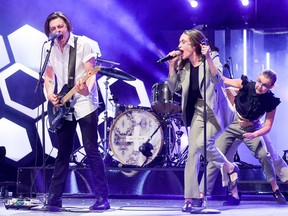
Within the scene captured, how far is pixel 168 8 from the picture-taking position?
414 inches

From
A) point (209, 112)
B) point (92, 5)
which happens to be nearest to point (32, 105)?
point (92, 5)

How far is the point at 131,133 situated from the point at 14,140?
1.90 m

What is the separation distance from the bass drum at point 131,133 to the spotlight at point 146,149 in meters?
0.15

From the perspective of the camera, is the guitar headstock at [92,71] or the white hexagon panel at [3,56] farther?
the white hexagon panel at [3,56]

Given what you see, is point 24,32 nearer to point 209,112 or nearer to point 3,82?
point 3,82

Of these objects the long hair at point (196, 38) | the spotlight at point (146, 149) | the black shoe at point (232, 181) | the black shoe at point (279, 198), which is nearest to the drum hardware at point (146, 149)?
the spotlight at point (146, 149)

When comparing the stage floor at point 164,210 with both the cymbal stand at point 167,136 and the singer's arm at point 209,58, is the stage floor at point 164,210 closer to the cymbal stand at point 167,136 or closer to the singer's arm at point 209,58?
the singer's arm at point 209,58

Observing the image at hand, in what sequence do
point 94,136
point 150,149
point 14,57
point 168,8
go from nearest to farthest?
point 94,136 → point 150,149 → point 14,57 → point 168,8

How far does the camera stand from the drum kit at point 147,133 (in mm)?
9055

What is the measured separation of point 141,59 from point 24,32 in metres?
2.01

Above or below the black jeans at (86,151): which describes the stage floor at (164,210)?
below

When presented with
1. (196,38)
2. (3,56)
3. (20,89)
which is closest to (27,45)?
(3,56)

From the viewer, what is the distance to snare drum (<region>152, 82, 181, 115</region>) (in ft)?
29.5

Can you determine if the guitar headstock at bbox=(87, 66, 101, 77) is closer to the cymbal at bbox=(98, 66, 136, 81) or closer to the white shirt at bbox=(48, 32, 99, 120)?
the cymbal at bbox=(98, 66, 136, 81)
